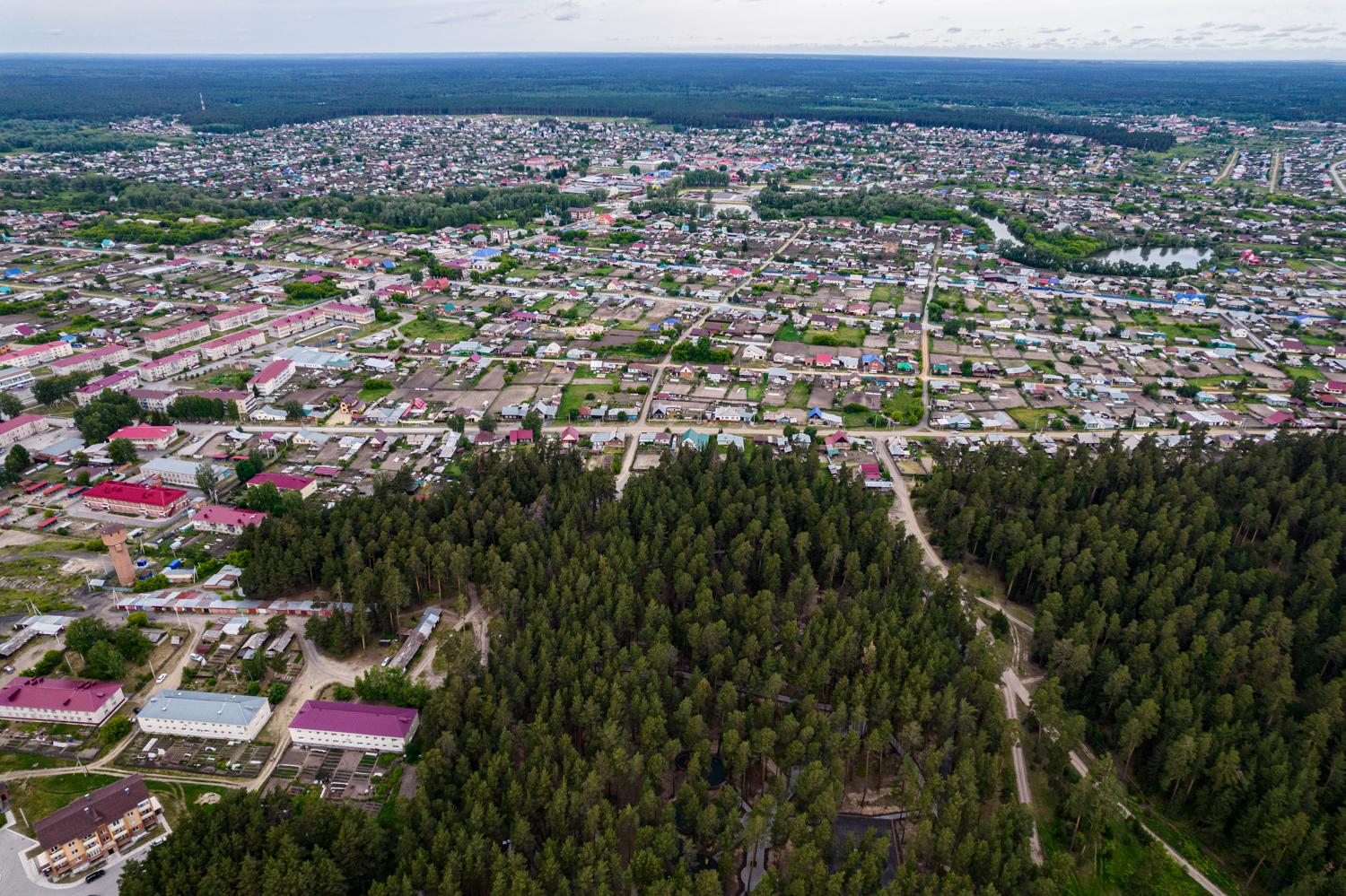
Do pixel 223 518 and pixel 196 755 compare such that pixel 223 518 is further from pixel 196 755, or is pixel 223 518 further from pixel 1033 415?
pixel 1033 415

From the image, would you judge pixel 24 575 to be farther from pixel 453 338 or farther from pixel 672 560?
pixel 453 338

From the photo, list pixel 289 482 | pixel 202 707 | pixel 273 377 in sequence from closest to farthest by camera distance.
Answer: pixel 202 707, pixel 289 482, pixel 273 377

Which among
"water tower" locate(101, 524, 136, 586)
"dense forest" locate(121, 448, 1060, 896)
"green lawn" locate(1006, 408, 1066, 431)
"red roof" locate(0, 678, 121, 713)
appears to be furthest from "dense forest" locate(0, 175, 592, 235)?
"red roof" locate(0, 678, 121, 713)

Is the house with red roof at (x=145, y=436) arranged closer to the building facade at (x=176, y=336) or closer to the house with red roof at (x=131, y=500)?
the house with red roof at (x=131, y=500)

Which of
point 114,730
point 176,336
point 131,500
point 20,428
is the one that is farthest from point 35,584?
point 176,336

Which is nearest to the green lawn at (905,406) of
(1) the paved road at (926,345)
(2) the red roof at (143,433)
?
(1) the paved road at (926,345)

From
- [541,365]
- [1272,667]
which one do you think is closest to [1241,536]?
[1272,667]

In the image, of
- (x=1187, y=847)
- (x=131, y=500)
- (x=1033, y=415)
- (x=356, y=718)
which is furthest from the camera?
(x=1033, y=415)
